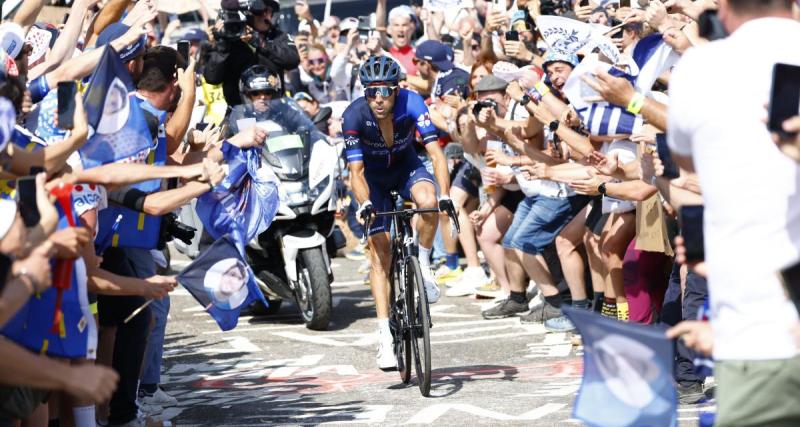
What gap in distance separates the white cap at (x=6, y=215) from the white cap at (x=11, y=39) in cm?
161

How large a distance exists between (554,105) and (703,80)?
247 inches

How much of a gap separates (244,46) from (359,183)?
416cm

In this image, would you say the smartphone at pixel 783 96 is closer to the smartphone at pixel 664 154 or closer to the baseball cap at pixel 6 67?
the smartphone at pixel 664 154

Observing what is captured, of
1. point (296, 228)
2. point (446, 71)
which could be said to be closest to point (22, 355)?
point (296, 228)

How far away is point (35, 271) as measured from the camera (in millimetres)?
4535

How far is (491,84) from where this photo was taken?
12398 millimetres

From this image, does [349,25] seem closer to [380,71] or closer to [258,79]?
[258,79]

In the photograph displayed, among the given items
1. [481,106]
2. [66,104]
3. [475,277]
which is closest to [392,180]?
[481,106]

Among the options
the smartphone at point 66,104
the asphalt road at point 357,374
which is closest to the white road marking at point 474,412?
the asphalt road at point 357,374

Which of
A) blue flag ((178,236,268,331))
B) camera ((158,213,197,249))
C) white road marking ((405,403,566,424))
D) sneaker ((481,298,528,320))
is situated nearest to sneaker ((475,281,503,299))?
sneaker ((481,298,528,320))

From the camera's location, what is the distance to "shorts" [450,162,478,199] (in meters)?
14.4

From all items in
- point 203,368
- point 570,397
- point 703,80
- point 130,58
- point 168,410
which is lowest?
point 203,368

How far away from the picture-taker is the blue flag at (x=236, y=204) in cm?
844

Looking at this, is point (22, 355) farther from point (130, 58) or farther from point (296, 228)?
point (296, 228)
